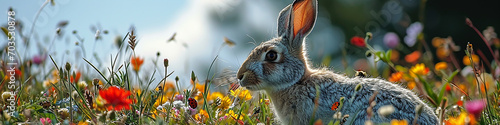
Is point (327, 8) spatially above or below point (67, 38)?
above

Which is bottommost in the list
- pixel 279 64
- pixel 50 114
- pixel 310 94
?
pixel 50 114

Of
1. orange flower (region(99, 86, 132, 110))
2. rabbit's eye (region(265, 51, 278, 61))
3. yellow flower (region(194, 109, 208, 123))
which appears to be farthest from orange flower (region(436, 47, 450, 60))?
orange flower (region(99, 86, 132, 110))

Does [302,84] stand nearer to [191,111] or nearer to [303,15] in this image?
[303,15]

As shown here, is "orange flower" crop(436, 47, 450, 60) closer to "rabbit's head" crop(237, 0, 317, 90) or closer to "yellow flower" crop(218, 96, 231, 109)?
"rabbit's head" crop(237, 0, 317, 90)

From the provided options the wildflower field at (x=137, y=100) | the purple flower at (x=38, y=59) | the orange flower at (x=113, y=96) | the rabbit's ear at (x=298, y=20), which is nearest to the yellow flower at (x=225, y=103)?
the wildflower field at (x=137, y=100)

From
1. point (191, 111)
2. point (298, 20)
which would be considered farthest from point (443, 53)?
point (191, 111)

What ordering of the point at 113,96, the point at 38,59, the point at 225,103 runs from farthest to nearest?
the point at 38,59, the point at 225,103, the point at 113,96

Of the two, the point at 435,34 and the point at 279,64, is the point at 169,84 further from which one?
the point at 435,34

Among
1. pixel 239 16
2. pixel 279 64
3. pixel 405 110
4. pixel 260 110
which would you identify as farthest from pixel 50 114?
pixel 239 16
